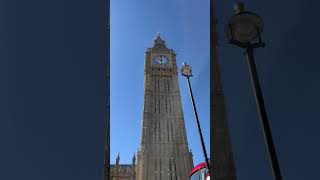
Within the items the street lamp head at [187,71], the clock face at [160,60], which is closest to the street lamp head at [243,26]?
the street lamp head at [187,71]

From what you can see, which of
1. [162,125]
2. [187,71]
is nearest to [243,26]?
[187,71]

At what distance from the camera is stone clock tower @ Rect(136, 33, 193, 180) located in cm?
6028

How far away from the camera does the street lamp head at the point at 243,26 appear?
3637mm

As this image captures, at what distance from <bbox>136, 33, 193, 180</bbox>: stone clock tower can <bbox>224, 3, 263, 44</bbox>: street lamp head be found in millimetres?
52321

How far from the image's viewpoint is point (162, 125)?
6762 cm

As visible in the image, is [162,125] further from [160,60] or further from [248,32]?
[248,32]

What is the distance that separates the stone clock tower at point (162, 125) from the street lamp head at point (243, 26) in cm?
5232

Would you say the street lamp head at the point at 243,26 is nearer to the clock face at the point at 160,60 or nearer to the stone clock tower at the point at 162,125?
the stone clock tower at the point at 162,125

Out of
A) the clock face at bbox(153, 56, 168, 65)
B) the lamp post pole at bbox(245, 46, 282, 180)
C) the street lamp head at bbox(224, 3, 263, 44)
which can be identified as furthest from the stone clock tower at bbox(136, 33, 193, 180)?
the lamp post pole at bbox(245, 46, 282, 180)

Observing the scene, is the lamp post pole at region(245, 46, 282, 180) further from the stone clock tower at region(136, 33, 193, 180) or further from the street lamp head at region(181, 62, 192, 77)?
the stone clock tower at region(136, 33, 193, 180)

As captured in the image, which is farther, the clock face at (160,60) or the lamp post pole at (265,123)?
the clock face at (160,60)

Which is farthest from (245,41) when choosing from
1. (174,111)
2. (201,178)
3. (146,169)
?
(174,111)

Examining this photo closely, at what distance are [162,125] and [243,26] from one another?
64.5m

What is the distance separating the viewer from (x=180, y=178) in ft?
195
